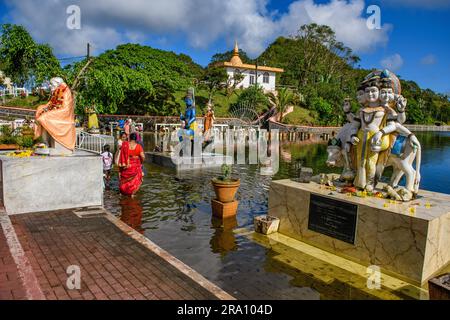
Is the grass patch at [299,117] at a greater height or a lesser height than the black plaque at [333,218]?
greater

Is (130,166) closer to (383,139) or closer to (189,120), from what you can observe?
(383,139)

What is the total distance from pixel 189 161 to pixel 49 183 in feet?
25.7

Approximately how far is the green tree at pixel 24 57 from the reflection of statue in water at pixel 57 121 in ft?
43.6

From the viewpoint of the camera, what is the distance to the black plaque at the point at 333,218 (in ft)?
19.9

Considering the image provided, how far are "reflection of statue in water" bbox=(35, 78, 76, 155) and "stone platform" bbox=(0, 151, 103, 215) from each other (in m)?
0.51

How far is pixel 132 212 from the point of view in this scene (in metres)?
8.52

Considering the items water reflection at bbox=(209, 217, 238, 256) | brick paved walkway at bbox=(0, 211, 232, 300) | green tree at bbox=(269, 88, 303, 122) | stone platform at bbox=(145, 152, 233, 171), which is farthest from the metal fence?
green tree at bbox=(269, 88, 303, 122)

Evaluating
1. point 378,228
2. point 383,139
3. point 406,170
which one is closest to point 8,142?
point 383,139

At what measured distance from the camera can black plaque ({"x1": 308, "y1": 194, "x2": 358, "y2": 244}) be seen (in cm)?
605

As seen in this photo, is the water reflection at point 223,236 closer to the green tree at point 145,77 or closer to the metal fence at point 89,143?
the metal fence at point 89,143

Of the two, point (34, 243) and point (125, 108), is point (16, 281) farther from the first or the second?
point (125, 108)

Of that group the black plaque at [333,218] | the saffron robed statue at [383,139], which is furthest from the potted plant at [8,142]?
the saffron robed statue at [383,139]

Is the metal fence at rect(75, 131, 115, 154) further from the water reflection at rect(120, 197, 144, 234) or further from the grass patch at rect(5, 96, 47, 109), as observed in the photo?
the grass patch at rect(5, 96, 47, 109)

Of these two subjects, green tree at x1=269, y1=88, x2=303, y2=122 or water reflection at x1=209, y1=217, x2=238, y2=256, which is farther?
green tree at x1=269, y1=88, x2=303, y2=122
